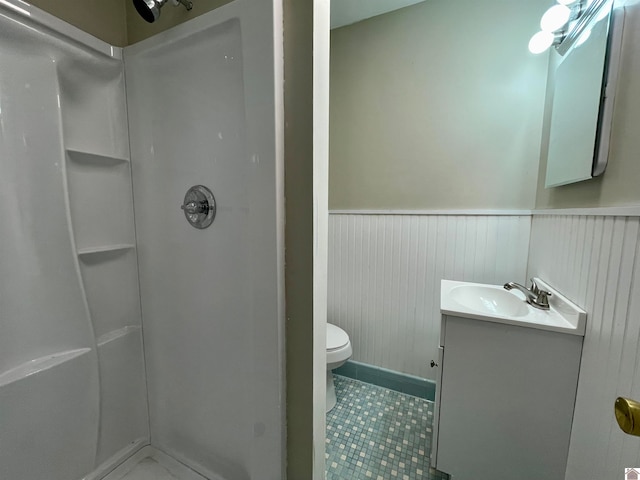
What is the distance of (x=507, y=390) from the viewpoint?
919mm

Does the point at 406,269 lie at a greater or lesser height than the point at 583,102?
lesser

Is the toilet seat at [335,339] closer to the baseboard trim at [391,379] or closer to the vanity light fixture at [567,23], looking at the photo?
the baseboard trim at [391,379]

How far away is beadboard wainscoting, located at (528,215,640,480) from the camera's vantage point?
0.60 m

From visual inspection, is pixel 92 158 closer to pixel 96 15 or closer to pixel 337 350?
pixel 96 15

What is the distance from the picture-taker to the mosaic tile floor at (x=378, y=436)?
1143 mm

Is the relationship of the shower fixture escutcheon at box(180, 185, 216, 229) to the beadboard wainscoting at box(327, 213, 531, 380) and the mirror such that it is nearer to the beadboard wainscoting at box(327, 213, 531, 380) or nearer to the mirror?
the beadboard wainscoting at box(327, 213, 531, 380)

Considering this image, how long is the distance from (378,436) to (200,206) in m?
1.47

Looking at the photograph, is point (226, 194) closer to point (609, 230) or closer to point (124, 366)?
point (124, 366)

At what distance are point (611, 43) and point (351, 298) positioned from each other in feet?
5.24

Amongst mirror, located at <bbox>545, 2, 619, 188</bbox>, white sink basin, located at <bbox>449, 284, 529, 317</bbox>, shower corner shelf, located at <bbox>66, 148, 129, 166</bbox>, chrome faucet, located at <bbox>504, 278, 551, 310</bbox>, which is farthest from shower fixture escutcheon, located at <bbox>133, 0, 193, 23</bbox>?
chrome faucet, located at <bbox>504, 278, 551, 310</bbox>

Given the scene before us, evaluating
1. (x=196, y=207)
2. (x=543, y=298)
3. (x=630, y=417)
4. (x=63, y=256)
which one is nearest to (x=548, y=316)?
(x=543, y=298)

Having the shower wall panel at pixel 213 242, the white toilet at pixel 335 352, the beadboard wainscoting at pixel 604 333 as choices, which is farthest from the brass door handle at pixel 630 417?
the white toilet at pixel 335 352

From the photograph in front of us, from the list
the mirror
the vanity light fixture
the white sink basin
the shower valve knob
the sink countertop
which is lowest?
the white sink basin

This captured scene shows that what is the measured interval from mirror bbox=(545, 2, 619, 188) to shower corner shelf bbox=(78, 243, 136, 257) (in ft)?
5.44
